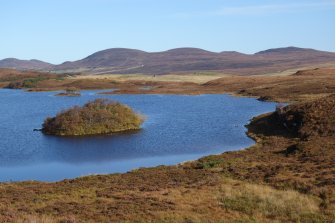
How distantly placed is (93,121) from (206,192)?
1811 inches

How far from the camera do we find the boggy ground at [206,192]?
2600cm

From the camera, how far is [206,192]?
3238 centimetres

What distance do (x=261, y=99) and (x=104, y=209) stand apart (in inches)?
4263

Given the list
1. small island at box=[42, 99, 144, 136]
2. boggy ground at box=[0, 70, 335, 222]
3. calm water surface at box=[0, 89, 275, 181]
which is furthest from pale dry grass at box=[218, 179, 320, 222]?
small island at box=[42, 99, 144, 136]

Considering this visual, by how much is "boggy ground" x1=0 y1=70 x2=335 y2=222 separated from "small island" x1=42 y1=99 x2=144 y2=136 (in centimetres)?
2827

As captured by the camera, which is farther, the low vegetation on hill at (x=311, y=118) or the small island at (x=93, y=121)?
the small island at (x=93, y=121)

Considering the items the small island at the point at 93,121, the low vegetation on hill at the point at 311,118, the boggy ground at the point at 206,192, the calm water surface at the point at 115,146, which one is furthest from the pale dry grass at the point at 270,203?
the small island at the point at 93,121

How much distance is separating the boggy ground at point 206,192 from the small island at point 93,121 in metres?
28.3

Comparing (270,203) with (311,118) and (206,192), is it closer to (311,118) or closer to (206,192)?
(206,192)

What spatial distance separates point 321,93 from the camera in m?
124

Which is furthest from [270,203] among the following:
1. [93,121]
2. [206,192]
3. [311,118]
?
[93,121]

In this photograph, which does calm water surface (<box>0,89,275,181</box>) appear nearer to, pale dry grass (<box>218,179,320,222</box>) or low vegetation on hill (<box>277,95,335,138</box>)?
low vegetation on hill (<box>277,95,335,138</box>)

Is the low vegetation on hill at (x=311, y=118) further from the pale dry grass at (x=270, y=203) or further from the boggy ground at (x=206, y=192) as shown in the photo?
the pale dry grass at (x=270, y=203)

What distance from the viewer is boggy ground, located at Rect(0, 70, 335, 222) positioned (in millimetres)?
26000
